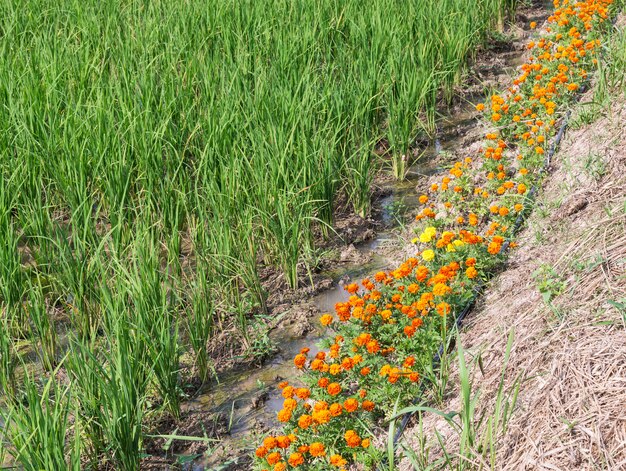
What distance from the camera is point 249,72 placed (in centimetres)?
454

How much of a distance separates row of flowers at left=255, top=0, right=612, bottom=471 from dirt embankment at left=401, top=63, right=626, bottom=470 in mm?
129

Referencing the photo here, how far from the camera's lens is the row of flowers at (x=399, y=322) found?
255 centimetres

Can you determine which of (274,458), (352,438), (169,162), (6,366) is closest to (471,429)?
(352,438)

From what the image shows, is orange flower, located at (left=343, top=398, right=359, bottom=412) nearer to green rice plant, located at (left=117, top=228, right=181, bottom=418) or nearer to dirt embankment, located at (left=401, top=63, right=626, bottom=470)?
dirt embankment, located at (left=401, top=63, right=626, bottom=470)

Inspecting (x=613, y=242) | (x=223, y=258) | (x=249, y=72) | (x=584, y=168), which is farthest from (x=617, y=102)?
(x=223, y=258)

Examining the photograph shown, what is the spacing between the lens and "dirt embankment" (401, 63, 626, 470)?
216 cm

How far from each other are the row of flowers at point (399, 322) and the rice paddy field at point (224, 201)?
0.04 ft

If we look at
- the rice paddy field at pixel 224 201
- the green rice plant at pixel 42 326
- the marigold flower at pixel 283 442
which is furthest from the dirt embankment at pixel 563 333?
the green rice plant at pixel 42 326

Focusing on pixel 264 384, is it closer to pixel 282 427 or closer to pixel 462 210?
pixel 282 427

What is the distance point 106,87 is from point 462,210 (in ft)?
6.81

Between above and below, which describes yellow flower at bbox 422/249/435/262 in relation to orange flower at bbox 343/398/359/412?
above

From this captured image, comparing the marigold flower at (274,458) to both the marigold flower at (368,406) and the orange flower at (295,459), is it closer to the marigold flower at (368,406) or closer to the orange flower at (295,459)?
the orange flower at (295,459)

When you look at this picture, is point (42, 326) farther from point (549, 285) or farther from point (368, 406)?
point (549, 285)

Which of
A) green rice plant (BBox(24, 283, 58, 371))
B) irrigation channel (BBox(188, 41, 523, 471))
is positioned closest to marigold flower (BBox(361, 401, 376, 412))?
irrigation channel (BBox(188, 41, 523, 471))
